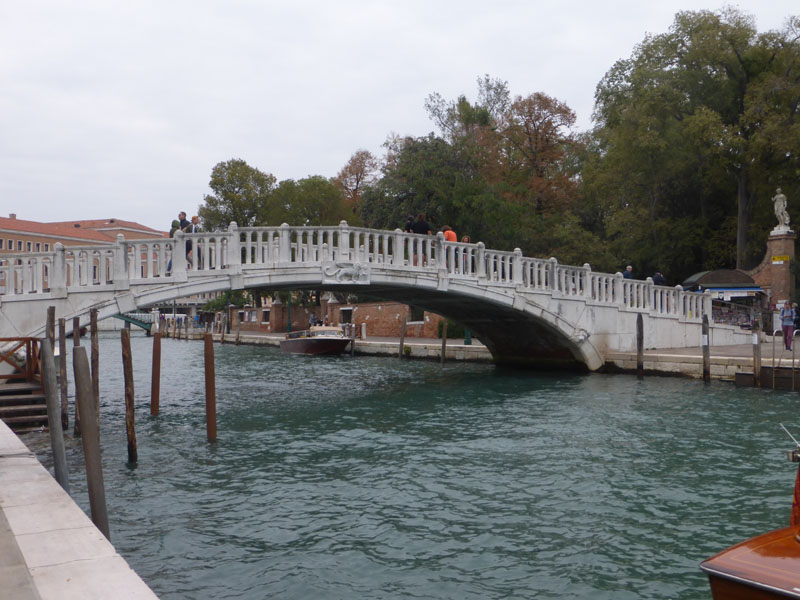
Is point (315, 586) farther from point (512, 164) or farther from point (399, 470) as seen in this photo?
point (512, 164)

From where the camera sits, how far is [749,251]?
70.1 ft

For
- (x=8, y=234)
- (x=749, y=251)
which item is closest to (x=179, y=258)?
(x=749, y=251)

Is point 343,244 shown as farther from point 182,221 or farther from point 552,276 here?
point 552,276

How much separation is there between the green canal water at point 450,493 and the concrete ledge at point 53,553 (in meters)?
0.99

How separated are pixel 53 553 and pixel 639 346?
1248 centimetres

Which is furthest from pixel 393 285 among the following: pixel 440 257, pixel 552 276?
pixel 552 276

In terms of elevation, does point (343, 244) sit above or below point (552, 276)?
above

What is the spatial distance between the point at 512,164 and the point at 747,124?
8625 mm

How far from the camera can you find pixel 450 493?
618 cm

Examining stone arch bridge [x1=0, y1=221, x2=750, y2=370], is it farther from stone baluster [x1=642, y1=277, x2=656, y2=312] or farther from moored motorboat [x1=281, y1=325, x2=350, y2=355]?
moored motorboat [x1=281, y1=325, x2=350, y2=355]

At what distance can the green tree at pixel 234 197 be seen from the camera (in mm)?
34656

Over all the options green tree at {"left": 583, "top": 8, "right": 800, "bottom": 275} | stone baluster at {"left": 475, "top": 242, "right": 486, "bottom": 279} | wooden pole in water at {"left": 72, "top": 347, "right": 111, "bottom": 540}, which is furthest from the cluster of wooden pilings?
green tree at {"left": 583, "top": 8, "right": 800, "bottom": 275}

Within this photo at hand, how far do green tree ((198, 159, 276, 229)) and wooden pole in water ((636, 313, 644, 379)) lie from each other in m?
23.7

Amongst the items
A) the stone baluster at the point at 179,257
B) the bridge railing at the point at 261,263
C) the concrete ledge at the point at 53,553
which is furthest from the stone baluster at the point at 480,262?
the concrete ledge at the point at 53,553
